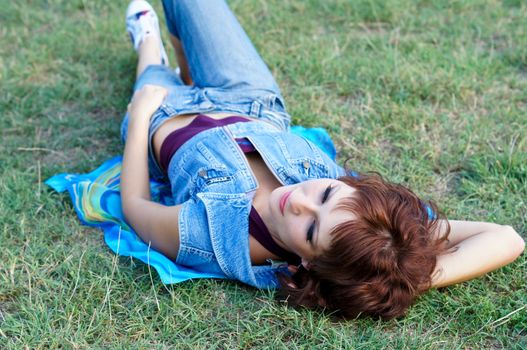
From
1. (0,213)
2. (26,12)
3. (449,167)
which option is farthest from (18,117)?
(449,167)

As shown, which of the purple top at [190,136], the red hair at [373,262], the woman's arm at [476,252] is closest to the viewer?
the red hair at [373,262]

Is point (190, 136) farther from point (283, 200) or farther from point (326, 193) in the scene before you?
point (326, 193)

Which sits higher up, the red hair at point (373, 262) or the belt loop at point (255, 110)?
the belt loop at point (255, 110)

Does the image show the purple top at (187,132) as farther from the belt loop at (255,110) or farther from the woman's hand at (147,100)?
the woman's hand at (147,100)

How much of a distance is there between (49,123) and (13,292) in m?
1.67

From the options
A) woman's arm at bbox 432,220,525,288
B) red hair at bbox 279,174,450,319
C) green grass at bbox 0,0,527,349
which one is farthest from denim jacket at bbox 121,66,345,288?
woman's arm at bbox 432,220,525,288

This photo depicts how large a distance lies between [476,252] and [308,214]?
826 millimetres

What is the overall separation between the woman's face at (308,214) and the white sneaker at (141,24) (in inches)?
80.9

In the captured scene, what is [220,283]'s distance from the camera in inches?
125

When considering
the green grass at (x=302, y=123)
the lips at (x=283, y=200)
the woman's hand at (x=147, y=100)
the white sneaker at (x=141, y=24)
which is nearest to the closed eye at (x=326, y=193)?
the lips at (x=283, y=200)

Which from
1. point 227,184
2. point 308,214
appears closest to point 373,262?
point 308,214

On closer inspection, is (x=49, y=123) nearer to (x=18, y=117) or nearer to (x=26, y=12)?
(x=18, y=117)

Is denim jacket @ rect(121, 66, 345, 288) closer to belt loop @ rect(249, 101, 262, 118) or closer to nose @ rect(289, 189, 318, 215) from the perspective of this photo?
belt loop @ rect(249, 101, 262, 118)

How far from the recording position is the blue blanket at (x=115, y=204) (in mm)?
3176
